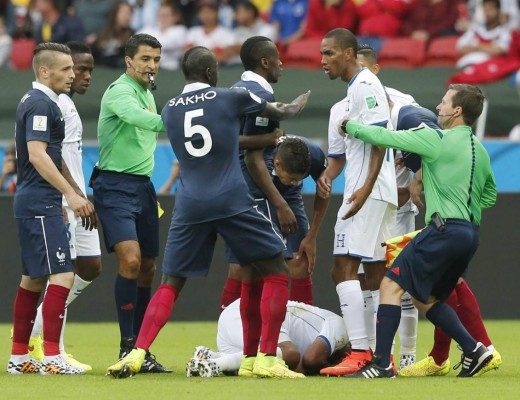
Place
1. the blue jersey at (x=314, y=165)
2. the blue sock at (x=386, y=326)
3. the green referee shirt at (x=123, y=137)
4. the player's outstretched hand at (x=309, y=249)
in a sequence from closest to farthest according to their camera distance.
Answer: the blue sock at (x=386, y=326) < the green referee shirt at (x=123, y=137) < the blue jersey at (x=314, y=165) < the player's outstretched hand at (x=309, y=249)

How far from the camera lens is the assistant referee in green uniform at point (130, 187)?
29.3 feet

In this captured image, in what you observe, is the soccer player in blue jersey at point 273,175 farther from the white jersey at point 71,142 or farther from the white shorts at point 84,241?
the white jersey at point 71,142

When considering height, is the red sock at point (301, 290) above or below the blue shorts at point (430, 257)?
below

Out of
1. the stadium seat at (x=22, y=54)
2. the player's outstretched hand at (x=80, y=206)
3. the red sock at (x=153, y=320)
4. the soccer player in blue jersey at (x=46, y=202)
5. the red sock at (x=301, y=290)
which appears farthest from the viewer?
the stadium seat at (x=22, y=54)

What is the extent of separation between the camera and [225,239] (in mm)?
8273

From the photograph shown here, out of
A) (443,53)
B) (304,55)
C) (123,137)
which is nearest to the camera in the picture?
(123,137)

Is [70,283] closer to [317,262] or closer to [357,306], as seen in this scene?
[357,306]

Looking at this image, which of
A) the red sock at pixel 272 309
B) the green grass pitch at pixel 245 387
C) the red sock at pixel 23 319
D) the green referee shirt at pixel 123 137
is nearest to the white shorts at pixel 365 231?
the red sock at pixel 272 309

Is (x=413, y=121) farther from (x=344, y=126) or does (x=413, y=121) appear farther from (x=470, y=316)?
(x=470, y=316)

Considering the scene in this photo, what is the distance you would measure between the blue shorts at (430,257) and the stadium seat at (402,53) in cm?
894

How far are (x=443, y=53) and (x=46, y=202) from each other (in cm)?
948

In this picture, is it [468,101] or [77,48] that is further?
[77,48]

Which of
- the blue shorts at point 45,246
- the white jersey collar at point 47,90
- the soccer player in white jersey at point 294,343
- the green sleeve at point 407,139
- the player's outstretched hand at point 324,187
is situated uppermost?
the white jersey collar at point 47,90

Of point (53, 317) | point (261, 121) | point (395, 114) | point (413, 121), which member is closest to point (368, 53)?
point (395, 114)
